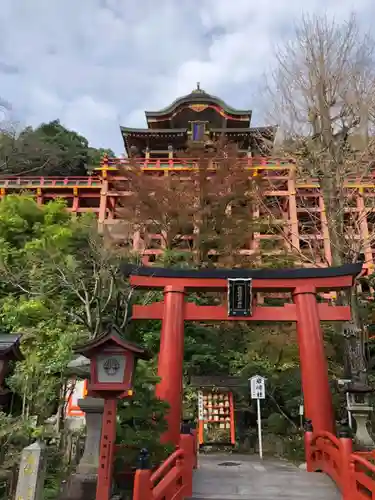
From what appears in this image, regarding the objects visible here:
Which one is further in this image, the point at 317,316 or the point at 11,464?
the point at 317,316

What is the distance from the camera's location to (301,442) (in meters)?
10.5

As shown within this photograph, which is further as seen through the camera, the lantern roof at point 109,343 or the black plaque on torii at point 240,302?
the black plaque on torii at point 240,302

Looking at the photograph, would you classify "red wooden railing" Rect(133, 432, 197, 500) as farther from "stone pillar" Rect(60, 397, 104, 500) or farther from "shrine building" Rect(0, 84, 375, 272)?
"shrine building" Rect(0, 84, 375, 272)

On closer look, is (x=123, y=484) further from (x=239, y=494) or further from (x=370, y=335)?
(x=370, y=335)


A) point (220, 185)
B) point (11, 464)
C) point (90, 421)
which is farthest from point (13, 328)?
point (220, 185)

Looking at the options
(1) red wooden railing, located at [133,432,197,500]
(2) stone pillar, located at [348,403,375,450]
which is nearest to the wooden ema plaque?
(2) stone pillar, located at [348,403,375,450]

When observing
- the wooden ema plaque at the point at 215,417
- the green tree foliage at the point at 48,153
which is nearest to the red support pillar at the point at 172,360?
→ the wooden ema plaque at the point at 215,417

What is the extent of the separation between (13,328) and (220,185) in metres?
9.18

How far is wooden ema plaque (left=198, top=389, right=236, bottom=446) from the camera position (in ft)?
37.6

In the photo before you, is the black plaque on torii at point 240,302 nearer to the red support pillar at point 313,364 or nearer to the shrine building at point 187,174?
the red support pillar at point 313,364

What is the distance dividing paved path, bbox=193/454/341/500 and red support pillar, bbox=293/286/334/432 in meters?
1.08

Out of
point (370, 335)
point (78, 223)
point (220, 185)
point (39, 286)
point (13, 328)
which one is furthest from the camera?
point (78, 223)

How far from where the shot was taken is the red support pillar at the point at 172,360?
26.2 ft

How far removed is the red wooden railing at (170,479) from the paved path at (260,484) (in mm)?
321
